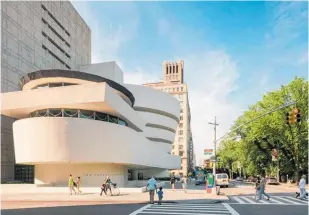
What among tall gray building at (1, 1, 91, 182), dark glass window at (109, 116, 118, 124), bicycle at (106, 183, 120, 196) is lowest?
bicycle at (106, 183, 120, 196)

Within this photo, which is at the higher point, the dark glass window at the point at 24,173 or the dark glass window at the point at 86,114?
the dark glass window at the point at 86,114

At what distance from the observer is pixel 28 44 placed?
53969mm

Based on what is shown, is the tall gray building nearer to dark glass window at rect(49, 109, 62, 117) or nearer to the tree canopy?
dark glass window at rect(49, 109, 62, 117)

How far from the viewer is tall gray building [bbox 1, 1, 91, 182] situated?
47875 mm

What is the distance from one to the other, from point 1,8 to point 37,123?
67.9 ft

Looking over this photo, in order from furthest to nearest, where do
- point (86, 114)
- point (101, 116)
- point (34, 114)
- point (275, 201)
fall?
1. point (101, 116)
2. point (34, 114)
3. point (86, 114)
4. point (275, 201)

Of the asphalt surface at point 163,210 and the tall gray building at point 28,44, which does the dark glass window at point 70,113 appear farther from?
the asphalt surface at point 163,210

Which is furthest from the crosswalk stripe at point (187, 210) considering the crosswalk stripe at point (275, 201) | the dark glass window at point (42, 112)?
the dark glass window at point (42, 112)

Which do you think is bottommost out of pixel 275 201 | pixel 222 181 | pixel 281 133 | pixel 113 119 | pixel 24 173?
pixel 222 181

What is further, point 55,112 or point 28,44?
point 28,44

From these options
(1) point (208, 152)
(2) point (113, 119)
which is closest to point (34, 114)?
(2) point (113, 119)

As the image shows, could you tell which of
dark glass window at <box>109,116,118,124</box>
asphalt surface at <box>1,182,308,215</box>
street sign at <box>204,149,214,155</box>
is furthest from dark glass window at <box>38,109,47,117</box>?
asphalt surface at <box>1,182,308,215</box>

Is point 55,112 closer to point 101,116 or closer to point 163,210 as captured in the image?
point 101,116

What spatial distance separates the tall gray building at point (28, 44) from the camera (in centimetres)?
4788
